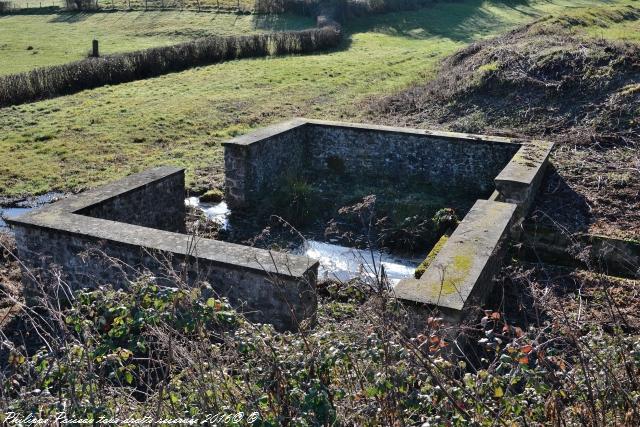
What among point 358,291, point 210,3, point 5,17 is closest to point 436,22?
point 210,3

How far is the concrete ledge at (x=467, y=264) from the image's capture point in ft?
20.5

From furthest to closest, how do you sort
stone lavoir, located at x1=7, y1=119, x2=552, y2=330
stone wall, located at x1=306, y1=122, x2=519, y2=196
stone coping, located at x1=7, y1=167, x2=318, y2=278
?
stone wall, located at x1=306, y1=122, x2=519, y2=196, stone coping, located at x1=7, y1=167, x2=318, y2=278, stone lavoir, located at x1=7, y1=119, x2=552, y2=330

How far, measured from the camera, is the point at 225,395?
406cm

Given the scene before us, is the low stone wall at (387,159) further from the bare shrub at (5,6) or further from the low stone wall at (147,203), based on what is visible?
the bare shrub at (5,6)

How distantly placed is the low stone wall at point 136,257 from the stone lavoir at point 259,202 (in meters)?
0.01

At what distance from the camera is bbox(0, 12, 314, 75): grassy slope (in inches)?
1212

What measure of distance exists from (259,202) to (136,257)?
510 centimetres

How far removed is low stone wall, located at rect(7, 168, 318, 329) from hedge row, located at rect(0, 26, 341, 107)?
504 inches

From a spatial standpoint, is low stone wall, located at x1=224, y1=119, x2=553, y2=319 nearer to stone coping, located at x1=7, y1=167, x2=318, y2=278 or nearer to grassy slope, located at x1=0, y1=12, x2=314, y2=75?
stone coping, located at x1=7, y1=167, x2=318, y2=278

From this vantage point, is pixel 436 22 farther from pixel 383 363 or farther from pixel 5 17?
pixel 383 363

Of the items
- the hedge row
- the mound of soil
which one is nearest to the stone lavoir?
the mound of soil

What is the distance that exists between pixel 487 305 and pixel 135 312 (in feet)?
15.6

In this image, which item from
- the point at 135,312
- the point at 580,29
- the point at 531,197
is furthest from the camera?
the point at 580,29

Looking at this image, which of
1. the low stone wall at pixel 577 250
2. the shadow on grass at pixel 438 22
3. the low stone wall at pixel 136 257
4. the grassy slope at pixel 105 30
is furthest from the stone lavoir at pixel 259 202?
the shadow on grass at pixel 438 22
